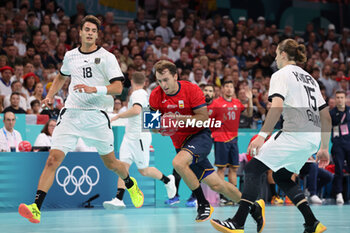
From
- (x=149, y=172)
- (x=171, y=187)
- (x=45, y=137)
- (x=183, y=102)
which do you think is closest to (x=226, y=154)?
(x=171, y=187)

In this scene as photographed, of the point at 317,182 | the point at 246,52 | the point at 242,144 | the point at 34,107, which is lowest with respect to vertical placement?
the point at 317,182

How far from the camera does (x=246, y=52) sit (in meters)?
Result: 21.1

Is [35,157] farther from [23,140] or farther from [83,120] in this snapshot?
[83,120]

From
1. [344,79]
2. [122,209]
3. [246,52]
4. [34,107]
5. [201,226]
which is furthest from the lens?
[246,52]

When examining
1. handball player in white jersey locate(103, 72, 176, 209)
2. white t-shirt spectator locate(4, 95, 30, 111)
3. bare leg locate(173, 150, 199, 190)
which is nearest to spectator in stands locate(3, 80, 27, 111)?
white t-shirt spectator locate(4, 95, 30, 111)

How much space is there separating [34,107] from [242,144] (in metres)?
5.28

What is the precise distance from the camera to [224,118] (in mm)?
13195

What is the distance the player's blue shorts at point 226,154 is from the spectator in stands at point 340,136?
321 centimetres

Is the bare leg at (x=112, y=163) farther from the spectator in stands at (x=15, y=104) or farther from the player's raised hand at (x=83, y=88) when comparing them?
the spectator in stands at (x=15, y=104)

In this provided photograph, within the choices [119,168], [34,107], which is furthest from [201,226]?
[34,107]

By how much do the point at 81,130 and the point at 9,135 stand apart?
14.2ft

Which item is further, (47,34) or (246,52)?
(246,52)

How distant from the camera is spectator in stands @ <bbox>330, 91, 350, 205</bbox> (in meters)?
14.8

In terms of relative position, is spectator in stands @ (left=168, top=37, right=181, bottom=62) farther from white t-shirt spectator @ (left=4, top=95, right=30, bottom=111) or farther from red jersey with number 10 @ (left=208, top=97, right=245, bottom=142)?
white t-shirt spectator @ (left=4, top=95, right=30, bottom=111)
